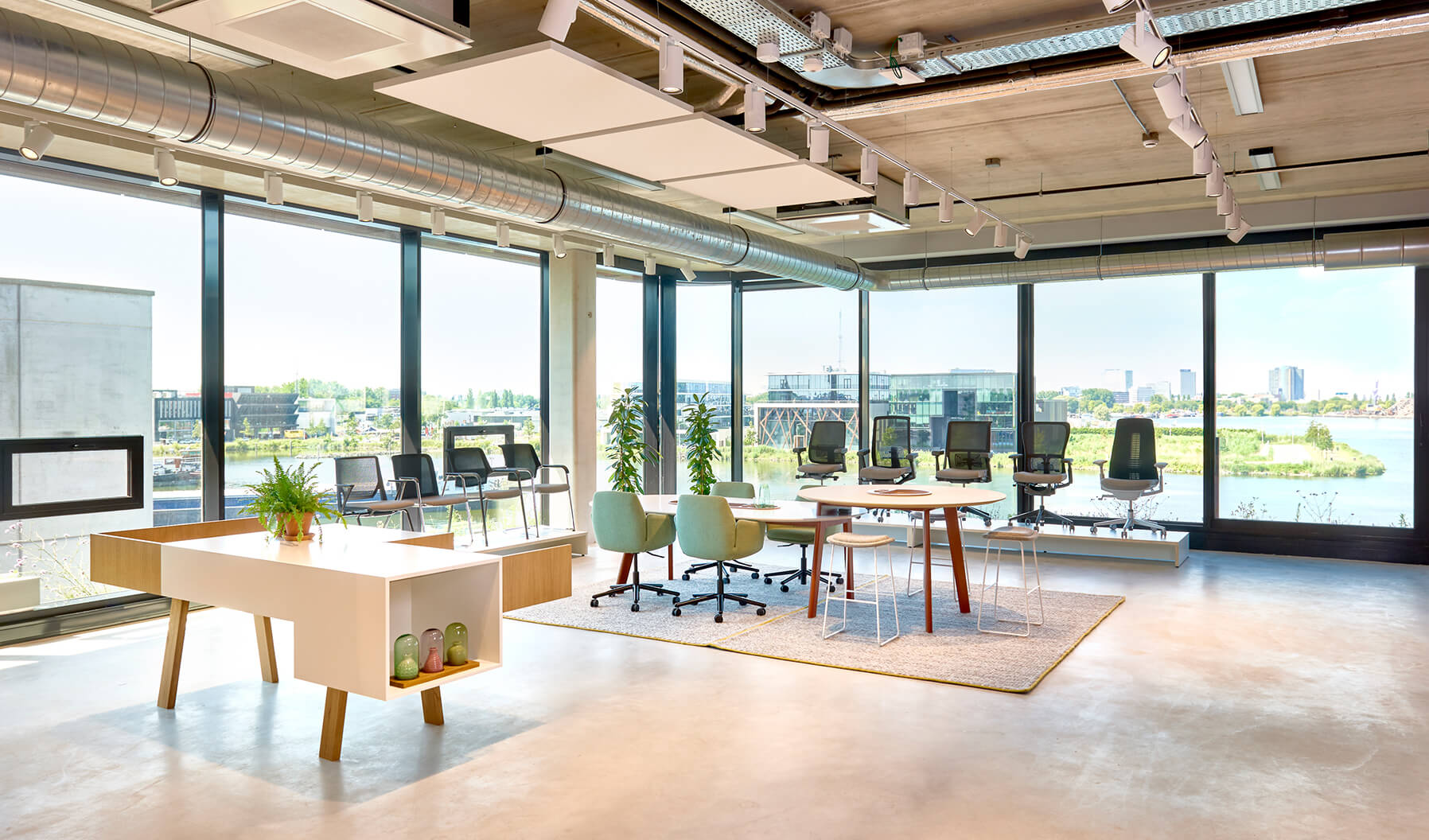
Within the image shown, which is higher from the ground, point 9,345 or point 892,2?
point 892,2

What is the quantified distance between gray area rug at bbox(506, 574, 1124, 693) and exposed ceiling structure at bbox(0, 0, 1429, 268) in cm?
288

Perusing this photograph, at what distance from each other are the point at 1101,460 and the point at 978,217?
139 inches

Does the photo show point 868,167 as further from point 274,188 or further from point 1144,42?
point 274,188

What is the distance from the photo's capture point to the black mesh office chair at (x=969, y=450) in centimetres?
1034

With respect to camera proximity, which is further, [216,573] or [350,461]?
[350,461]

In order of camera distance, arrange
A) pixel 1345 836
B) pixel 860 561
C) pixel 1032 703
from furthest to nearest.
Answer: pixel 860 561
pixel 1032 703
pixel 1345 836

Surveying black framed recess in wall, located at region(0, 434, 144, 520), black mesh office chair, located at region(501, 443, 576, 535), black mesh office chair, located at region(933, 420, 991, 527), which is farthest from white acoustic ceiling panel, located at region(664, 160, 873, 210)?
black mesh office chair, located at region(933, 420, 991, 527)

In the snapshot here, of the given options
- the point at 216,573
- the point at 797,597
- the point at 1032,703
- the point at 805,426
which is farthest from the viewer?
the point at 805,426

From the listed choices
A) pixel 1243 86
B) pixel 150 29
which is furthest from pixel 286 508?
pixel 1243 86

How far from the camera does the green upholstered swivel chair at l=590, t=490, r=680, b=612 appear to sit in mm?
6805

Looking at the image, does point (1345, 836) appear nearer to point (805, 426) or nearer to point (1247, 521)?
point (1247, 521)

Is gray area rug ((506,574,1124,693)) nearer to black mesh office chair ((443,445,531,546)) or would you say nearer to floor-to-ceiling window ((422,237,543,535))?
black mesh office chair ((443,445,531,546))

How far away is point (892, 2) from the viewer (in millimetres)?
4383

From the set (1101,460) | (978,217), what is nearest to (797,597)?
(978,217)
